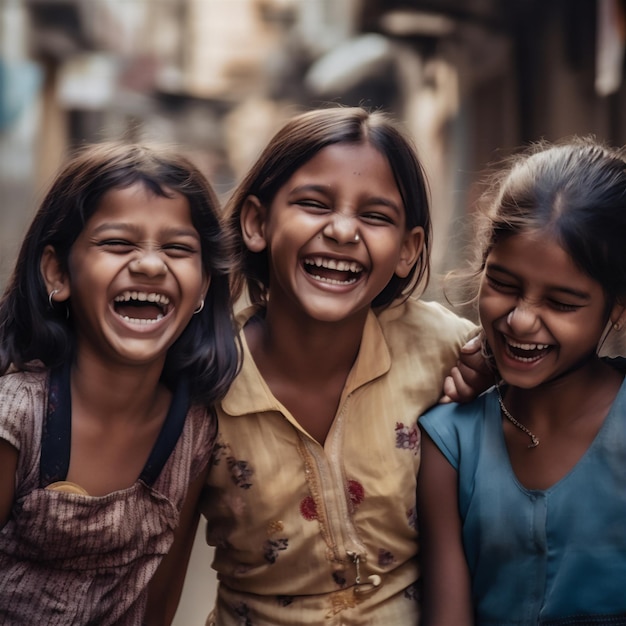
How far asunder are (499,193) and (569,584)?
0.89 m

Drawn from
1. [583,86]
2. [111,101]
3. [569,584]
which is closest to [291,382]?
[569,584]

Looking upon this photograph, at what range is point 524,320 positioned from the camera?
196 centimetres

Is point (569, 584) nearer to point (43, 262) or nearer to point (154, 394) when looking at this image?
point (154, 394)

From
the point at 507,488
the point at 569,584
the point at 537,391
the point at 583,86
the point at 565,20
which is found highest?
the point at 565,20

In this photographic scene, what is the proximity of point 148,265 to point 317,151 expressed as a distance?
0.51m

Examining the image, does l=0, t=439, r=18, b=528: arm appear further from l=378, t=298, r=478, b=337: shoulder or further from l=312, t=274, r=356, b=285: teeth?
l=378, t=298, r=478, b=337: shoulder

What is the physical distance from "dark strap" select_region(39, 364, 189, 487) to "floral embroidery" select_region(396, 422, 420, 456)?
52 centimetres

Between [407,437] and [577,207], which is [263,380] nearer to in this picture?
[407,437]

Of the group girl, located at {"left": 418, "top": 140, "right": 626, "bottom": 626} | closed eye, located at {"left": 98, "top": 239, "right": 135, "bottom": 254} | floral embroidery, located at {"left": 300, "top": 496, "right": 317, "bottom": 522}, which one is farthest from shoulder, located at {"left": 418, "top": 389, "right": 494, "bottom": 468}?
closed eye, located at {"left": 98, "top": 239, "right": 135, "bottom": 254}

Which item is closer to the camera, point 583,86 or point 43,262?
point 43,262

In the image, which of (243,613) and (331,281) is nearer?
(331,281)

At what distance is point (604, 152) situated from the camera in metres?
2.11

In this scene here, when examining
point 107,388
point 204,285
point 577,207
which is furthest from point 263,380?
point 577,207

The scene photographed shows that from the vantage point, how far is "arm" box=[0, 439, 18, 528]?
1894 mm
